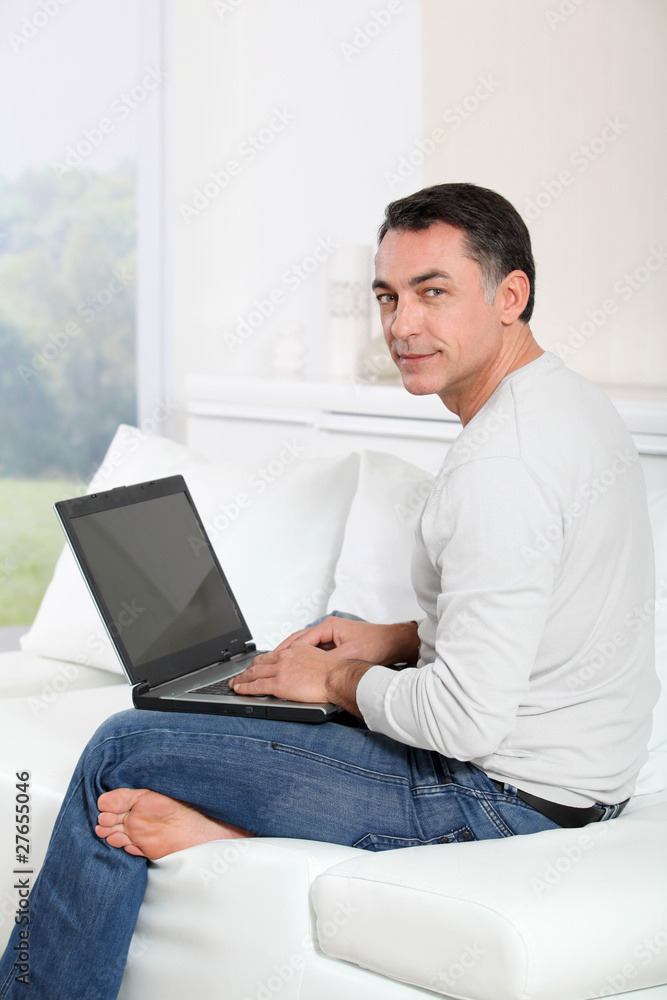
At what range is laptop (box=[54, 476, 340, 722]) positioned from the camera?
139cm

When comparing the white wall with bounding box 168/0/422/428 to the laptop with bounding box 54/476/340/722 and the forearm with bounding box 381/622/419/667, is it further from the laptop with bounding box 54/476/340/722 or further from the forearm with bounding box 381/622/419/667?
the forearm with bounding box 381/622/419/667

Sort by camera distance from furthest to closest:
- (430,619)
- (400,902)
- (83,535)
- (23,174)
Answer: (23,174), (83,535), (430,619), (400,902)

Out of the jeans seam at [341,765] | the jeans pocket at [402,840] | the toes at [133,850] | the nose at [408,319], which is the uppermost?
the nose at [408,319]

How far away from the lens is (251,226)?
140 inches

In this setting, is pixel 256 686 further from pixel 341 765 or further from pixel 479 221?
pixel 479 221

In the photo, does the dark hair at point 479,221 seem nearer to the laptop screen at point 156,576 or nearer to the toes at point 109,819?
the laptop screen at point 156,576

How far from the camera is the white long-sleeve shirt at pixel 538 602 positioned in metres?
1.11

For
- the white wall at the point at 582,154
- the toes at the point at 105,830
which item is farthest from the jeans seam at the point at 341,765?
the white wall at the point at 582,154

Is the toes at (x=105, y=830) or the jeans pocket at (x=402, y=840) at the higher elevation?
the jeans pocket at (x=402, y=840)

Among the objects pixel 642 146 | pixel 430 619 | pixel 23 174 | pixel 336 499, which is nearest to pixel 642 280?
pixel 642 146

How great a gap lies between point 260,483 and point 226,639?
0.54m

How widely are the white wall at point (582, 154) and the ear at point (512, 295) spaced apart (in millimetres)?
960

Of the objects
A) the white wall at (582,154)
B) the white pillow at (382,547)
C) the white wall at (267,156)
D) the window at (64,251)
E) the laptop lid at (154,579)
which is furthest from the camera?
the window at (64,251)

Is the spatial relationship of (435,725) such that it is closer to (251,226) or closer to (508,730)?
(508,730)
